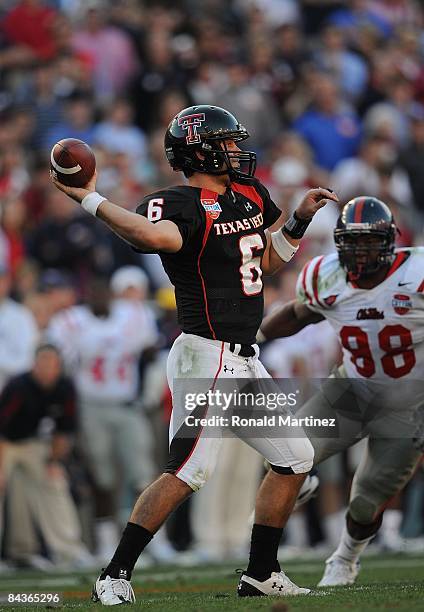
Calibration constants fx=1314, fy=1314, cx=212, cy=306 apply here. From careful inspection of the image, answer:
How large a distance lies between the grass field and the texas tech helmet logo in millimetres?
1914

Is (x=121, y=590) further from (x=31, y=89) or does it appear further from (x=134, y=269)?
(x=31, y=89)

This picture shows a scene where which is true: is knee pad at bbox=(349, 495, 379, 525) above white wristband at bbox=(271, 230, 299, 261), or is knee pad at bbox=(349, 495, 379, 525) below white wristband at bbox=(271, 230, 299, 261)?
below

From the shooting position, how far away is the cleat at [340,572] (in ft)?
20.8

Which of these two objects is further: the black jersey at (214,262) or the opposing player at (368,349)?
the opposing player at (368,349)

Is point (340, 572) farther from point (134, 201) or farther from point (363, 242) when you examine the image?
point (134, 201)

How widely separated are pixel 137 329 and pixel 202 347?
4577 millimetres

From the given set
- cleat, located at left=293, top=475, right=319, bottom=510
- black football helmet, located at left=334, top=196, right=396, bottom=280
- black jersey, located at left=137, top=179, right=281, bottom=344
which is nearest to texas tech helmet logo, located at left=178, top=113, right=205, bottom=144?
black jersey, located at left=137, top=179, right=281, bottom=344

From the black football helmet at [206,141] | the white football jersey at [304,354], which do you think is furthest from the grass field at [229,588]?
the black football helmet at [206,141]

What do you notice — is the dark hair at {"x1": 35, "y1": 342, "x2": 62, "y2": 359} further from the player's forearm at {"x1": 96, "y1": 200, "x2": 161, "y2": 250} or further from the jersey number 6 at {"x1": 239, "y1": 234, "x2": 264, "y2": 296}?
the player's forearm at {"x1": 96, "y1": 200, "x2": 161, "y2": 250}

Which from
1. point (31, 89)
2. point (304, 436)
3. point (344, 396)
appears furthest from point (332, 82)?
point (304, 436)

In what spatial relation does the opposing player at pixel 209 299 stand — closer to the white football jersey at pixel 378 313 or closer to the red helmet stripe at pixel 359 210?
the red helmet stripe at pixel 359 210

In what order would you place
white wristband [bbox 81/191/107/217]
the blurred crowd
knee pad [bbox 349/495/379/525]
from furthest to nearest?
the blurred crowd
knee pad [bbox 349/495/379/525]
white wristband [bbox 81/191/107/217]

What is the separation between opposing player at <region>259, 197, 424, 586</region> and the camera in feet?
20.0

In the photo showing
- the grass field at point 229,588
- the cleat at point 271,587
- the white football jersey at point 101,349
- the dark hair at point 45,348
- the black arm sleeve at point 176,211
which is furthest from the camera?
the white football jersey at point 101,349
